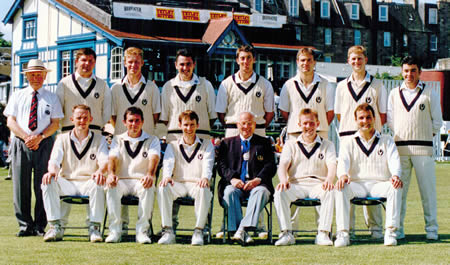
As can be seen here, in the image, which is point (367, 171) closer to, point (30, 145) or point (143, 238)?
point (143, 238)

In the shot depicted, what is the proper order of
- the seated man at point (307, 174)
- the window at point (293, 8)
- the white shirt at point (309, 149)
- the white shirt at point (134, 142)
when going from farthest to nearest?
the window at point (293, 8) → the white shirt at point (134, 142) → the white shirt at point (309, 149) → the seated man at point (307, 174)

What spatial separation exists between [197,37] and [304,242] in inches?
1047

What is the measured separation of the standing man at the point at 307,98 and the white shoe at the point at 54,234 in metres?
2.80

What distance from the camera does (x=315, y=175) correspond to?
800 cm

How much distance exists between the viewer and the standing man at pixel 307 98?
8.51 metres

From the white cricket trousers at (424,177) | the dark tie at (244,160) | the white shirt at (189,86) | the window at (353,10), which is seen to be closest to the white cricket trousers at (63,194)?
the white shirt at (189,86)

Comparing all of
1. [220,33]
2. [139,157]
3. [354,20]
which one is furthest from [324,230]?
[354,20]

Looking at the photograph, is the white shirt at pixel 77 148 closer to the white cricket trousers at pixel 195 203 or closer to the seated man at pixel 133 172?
the seated man at pixel 133 172

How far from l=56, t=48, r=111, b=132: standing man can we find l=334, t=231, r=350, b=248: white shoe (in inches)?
117

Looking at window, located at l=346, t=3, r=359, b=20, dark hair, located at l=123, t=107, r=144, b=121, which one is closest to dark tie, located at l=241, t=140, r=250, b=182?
dark hair, located at l=123, t=107, r=144, b=121

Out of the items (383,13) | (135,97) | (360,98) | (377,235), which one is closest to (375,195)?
(377,235)

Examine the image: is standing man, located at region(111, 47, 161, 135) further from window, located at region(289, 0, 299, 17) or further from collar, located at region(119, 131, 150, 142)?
window, located at region(289, 0, 299, 17)

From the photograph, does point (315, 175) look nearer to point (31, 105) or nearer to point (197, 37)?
point (31, 105)

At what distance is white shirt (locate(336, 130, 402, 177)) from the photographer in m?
7.85
